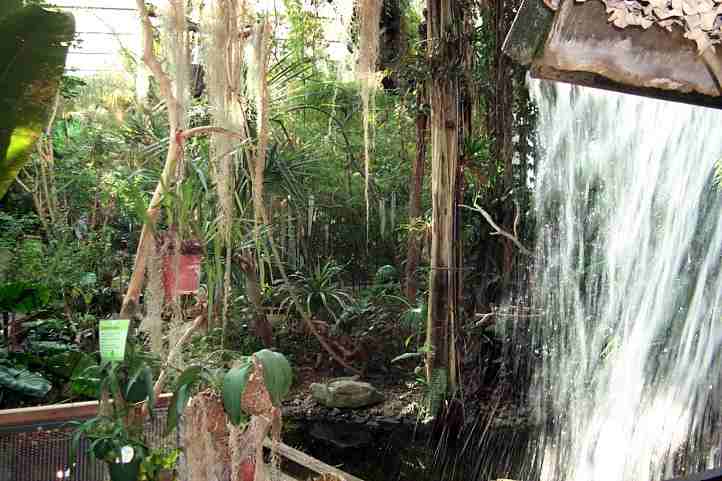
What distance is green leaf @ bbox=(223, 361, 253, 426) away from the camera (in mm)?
2445

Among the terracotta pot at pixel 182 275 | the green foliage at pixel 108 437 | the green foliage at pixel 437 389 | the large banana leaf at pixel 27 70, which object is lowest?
the green foliage at pixel 437 389

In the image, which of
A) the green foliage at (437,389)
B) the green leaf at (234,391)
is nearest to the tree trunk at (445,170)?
the green foliage at (437,389)

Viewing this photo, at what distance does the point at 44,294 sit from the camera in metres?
4.61

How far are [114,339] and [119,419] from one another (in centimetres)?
31

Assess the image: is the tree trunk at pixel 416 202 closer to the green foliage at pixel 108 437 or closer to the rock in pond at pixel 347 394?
the rock in pond at pixel 347 394

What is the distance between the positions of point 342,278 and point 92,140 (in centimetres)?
330

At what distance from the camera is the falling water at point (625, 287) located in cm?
312

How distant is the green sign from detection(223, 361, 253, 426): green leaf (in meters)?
0.39

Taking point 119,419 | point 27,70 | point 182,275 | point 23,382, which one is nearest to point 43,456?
point 119,419

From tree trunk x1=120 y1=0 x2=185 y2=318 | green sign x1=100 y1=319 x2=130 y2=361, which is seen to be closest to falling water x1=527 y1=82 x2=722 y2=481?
tree trunk x1=120 y1=0 x2=185 y2=318

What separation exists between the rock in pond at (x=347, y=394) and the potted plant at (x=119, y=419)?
346 cm

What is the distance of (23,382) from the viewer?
3.93 m

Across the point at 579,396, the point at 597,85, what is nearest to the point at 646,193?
the point at 579,396

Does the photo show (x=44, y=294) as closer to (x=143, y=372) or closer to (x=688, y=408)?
(x=143, y=372)
